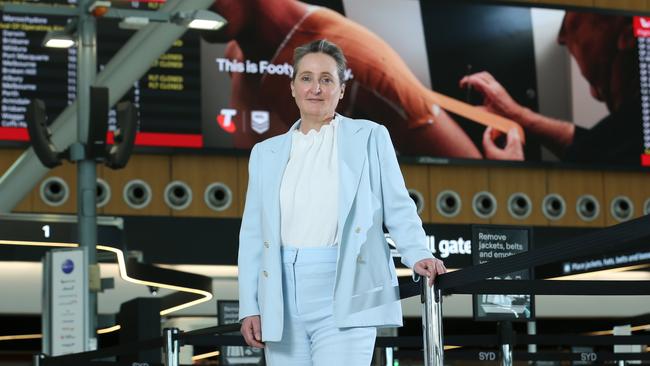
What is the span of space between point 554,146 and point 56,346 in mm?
8450

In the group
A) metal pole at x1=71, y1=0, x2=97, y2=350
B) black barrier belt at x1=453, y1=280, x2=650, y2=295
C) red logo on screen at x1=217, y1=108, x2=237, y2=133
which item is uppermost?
red logo on screen at x1=217, y1=108, x2=237, y2=133

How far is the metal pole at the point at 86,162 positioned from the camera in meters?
8.71

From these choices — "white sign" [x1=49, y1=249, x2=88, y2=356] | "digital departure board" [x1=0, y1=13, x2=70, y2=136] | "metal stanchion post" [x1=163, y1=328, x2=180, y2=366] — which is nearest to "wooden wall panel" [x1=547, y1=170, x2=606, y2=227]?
"digital departure board" [x1=0, y1=13, x2=70, y2=136]

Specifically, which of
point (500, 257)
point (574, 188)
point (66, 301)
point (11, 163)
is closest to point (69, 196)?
point (11, 163)

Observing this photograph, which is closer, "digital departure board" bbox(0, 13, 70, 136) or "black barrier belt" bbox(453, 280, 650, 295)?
"black barrier belt" bbox(453, 280, 650, 295)

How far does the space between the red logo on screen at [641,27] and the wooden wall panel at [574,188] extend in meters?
1.83

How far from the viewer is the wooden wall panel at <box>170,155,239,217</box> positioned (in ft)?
46.8

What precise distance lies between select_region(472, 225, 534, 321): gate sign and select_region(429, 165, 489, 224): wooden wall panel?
818 cm

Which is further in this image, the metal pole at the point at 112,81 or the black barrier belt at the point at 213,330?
the metal pole at the point at 112,81

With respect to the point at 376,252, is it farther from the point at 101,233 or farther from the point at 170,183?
the point at 170,183

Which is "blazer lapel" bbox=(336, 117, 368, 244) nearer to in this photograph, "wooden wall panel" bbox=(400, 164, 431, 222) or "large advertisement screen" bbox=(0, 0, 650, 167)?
"large advertisement screen" bbox=(0, 0, 650, 167)

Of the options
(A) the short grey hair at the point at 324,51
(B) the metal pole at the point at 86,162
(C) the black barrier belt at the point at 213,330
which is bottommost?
(C) the black barrier belt at the point at 213,330

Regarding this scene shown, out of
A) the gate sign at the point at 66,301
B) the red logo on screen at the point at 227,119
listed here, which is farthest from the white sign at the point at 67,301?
the red logo on screen at the point at 227,119

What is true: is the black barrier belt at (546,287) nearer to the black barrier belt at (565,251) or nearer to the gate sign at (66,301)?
the black barrier belt at (565,251)
